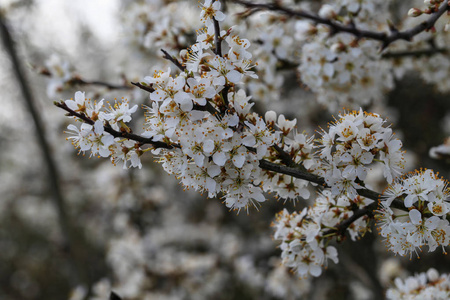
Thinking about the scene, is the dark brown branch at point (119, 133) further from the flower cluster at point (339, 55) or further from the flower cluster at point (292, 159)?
the flower cluster at point (339, 55)

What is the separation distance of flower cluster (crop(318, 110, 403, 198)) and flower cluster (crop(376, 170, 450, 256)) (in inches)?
3.4

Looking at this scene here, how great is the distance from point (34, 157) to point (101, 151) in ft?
32.6

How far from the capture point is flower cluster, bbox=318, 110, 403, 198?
4.97 feet

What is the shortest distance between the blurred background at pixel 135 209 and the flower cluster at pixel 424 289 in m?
0.79

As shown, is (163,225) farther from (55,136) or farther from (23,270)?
(23,270)

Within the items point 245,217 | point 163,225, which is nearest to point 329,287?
point 245,217

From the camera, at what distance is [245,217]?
7.19m

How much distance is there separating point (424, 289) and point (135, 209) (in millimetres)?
4019

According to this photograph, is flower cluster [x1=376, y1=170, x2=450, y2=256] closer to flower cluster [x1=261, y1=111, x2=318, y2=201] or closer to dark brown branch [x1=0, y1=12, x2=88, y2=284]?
flower cluster [x1=261, y1=111, x2=318, y2=201]

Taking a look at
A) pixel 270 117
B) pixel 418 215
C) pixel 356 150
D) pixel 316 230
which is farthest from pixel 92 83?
pixel 418 215

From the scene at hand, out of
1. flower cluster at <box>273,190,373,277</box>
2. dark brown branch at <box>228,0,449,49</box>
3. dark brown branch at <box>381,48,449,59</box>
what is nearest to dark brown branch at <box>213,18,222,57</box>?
dark brown branch at <box>228,0,449,49</box>

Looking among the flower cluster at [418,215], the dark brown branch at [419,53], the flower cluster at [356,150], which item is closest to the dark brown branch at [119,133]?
the flower cluster at [356,150]

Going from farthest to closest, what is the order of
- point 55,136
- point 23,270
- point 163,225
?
point 23,270, point 55,136, point 163,225

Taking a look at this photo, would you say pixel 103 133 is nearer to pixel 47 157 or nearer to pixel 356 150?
pixel 356 150
